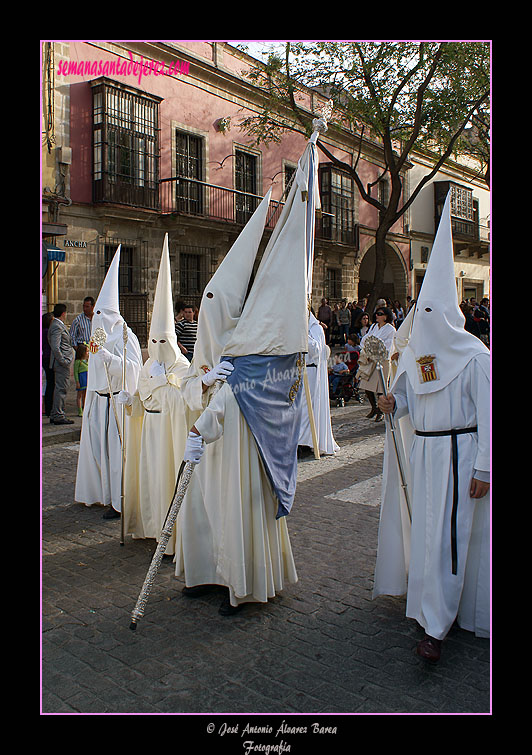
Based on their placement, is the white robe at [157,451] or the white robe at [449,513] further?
the white robe at [157,451]

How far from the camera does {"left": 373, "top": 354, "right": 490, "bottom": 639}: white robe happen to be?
11.4ft

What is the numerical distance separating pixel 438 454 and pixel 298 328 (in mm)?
1122

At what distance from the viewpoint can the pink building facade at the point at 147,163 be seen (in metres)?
16.9

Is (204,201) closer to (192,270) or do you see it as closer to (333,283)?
(192,270)

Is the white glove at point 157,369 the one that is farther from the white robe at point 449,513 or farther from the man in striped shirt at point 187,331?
the man in striped shirt at point 187,331

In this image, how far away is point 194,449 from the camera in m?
3.68

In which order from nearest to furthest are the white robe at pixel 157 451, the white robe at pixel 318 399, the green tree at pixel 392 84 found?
the white robe at pixel 157 451
the white robe at pixel 318 399
the green tree at pixel 392 84

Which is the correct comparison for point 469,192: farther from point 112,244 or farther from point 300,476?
point 300,476

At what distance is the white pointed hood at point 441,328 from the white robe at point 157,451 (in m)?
2.18

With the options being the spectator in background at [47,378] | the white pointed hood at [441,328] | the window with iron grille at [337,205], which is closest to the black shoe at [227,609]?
the white pointed hood at [441,328]

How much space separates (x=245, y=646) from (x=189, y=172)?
1910 centimetres

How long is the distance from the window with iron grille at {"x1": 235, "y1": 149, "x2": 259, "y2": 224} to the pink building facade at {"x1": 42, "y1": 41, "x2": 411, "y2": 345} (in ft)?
0.14

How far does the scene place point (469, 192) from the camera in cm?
3750
